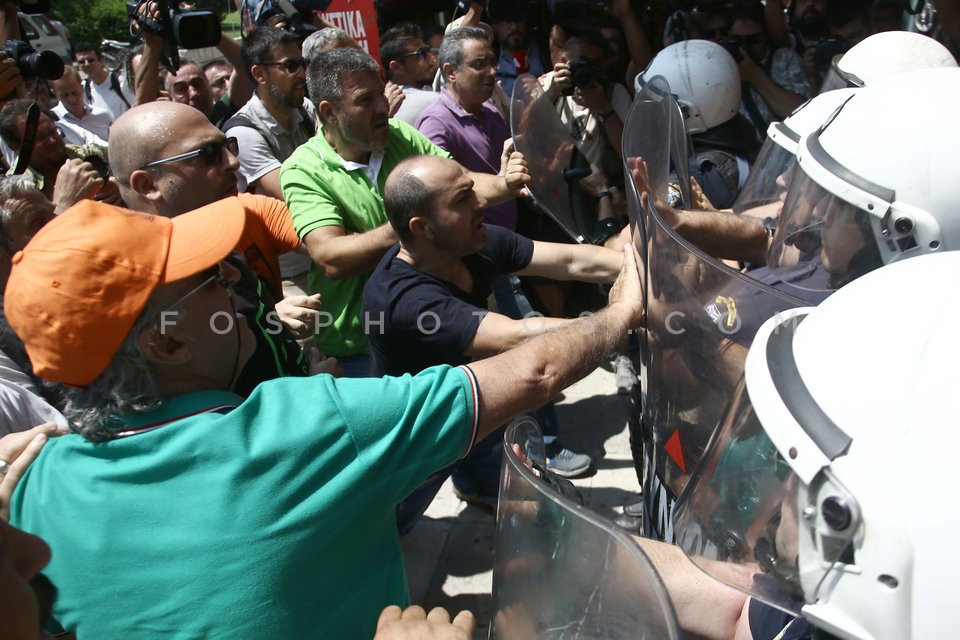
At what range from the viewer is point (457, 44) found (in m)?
4.12

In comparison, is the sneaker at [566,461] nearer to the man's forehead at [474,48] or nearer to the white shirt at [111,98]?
the man's forehead at [474,48]

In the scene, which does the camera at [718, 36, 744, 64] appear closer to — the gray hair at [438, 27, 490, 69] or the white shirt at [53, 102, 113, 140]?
the gray hair at [438, 27, 490, 69]

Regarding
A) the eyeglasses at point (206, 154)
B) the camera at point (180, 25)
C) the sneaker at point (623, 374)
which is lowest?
the sneaker at point (623, 374)

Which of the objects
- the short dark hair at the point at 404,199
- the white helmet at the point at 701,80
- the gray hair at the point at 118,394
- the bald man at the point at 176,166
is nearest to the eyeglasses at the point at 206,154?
the bald man at the point at 176,166

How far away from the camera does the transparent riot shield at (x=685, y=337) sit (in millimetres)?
1479

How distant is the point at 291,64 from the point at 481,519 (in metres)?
2.49

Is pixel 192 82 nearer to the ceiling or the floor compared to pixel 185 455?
nearer to the floor

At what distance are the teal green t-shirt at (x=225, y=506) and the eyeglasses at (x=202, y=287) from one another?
16cm

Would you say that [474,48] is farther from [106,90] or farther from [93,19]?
[93,19]

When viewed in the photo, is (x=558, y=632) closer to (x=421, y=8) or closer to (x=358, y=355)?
(x=358, y=355)

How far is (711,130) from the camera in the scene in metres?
3.62

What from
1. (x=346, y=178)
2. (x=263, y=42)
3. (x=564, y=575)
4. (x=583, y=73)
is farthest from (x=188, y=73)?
(x=564, y=575)

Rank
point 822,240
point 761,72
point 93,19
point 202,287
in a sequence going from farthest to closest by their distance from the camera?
point 93,19, point 761,72, point 822,240, point 202,287

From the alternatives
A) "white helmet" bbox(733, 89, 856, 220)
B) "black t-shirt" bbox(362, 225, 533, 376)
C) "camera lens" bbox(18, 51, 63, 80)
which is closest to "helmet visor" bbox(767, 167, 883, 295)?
"white helmet" bbox(733, 89, 856, 220)
